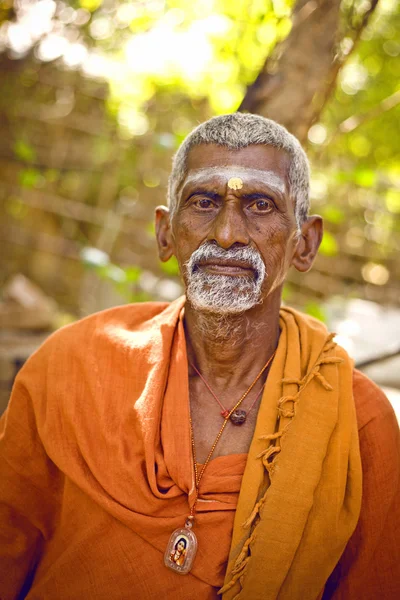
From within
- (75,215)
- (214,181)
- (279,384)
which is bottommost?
(279,384)

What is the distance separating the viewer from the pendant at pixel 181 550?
1.85m

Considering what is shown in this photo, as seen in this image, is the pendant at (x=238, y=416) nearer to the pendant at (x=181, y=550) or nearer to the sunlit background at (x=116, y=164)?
the pendant at (x=181, y=550)

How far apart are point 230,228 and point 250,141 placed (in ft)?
1.32

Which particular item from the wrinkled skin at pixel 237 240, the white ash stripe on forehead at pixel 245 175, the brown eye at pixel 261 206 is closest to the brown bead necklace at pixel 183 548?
the wrinkled skin at pixel 237 240

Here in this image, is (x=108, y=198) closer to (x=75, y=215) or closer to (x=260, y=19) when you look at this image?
(x=75, y=215)

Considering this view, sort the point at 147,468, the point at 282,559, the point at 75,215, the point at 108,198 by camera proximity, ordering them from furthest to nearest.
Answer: the point at 108,198 < the point at 75,215 < the point at 147,468 < the point at 282,559

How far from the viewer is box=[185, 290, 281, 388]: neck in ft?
7.16

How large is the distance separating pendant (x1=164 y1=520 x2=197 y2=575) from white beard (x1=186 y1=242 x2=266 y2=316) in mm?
840

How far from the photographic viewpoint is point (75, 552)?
198cm

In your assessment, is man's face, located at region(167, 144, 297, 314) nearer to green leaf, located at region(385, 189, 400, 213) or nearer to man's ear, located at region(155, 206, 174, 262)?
man's ear, located at region(155, 206, 174, 262)

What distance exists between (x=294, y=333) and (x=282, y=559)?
36.1 inches

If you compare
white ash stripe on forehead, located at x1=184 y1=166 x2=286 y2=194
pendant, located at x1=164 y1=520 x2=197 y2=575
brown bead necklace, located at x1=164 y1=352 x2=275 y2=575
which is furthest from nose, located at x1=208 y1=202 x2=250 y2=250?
pendant, located at x1=164 y1=520 x2=197 y2=575

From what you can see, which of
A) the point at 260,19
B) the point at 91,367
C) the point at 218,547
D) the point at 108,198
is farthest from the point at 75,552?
the point at 108,198

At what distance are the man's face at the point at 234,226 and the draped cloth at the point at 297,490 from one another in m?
0.42
